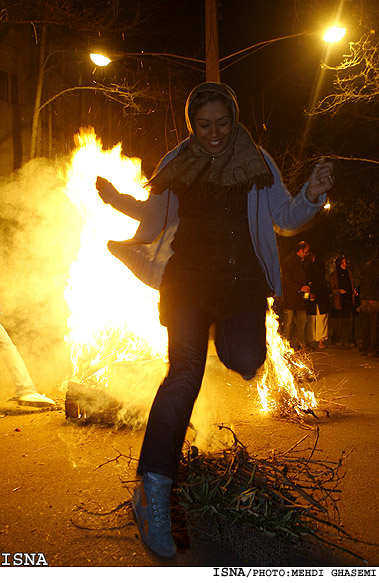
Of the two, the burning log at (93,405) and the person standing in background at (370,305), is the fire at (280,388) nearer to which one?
the burning log at (93,405)

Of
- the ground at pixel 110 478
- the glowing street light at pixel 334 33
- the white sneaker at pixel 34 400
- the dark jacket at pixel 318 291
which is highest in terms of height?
the glowing street light at pixel 334 33

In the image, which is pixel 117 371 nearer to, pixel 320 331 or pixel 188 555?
pixel 188 555

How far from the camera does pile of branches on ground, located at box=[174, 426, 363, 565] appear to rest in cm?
255

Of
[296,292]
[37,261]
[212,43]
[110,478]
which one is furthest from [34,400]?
[212,43]

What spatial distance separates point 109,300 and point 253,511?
4057 millimetres

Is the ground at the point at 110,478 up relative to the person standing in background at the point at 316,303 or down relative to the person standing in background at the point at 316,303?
down

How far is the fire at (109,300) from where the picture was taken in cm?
583

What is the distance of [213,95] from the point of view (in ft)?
9.88

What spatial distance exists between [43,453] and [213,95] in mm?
2859

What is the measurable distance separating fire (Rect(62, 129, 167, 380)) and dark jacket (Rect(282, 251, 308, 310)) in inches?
178

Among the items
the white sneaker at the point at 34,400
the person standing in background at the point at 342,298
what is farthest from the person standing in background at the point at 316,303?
the white sneaker at the point at 34,400

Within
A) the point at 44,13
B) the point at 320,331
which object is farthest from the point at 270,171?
the point at 44,13

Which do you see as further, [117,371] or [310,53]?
[310,53]

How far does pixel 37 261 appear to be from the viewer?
28.1 ft
